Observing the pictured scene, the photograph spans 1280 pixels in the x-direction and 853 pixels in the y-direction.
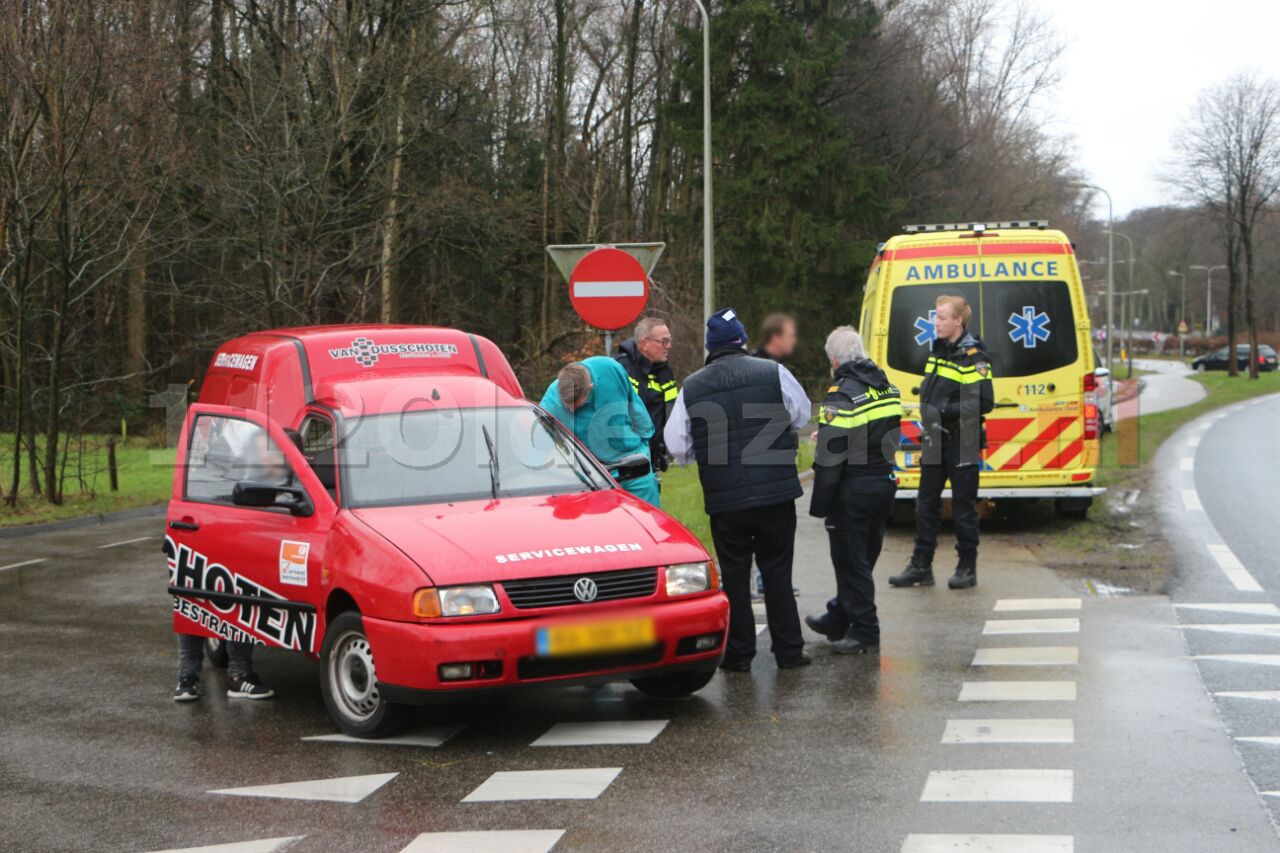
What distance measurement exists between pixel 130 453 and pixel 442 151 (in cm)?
861

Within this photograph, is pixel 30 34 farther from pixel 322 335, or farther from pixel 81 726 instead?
pixel 81 726

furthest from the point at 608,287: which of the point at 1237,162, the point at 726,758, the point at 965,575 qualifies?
the point at 1237,162

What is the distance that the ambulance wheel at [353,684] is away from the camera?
6.66 metres

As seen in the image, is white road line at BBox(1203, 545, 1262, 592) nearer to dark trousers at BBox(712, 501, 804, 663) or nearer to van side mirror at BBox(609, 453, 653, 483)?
dark trousers at BBox(712, 501, 804, 663)

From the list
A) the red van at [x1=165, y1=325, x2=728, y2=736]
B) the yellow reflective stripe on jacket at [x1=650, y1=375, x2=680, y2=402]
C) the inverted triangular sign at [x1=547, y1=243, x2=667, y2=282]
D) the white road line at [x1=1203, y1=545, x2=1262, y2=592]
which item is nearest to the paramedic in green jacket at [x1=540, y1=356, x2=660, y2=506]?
the red van at [x1=165, y1=325, x2=728, y2=736]

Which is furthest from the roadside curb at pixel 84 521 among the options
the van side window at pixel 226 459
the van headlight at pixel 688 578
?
the van headlight at pixel 688 578

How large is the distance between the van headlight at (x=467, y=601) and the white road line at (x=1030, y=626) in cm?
372

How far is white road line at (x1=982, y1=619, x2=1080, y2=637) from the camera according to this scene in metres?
8.83

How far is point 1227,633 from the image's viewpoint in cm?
A: 855

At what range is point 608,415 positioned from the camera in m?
9.08

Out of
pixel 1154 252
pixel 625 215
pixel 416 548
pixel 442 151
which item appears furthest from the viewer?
pixel 1154 252

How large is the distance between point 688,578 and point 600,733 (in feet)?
2.71

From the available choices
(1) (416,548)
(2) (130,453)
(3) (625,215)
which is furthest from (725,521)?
(3) (625,215)

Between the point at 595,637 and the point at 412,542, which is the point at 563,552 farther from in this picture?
the point at 412,542
